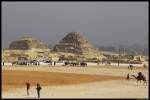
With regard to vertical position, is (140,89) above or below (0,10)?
below

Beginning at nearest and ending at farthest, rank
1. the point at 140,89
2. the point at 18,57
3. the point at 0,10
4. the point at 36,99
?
the point at 0,10
the point at 36,99
the point at 140,89
the point at 18,57

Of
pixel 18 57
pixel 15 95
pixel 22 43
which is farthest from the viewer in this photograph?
pixel 22 43

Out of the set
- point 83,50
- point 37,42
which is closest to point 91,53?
point 83,50

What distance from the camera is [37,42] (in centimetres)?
12900

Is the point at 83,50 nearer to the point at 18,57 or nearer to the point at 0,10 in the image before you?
the point at 18,57

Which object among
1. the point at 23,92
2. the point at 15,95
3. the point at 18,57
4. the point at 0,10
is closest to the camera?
the point at 0,10

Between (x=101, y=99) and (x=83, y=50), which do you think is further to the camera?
(x=83, y=50)

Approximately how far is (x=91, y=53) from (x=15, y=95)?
108 metres

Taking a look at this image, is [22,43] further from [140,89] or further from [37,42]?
[140,89]

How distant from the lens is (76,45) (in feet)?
440

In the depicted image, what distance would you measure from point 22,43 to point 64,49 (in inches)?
525

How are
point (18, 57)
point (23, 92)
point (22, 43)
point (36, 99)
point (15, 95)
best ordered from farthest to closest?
point (22, 43) < point (18, 57) < point (23, 92) < point (15, 95) < point (36, 99)

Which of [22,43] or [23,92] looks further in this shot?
[22,43]

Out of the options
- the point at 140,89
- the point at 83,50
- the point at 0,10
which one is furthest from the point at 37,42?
the point at 0,10
